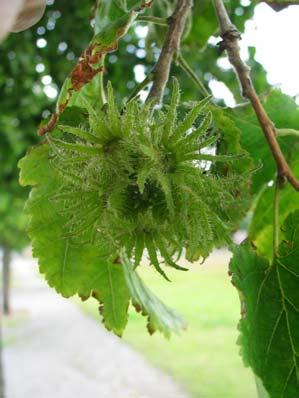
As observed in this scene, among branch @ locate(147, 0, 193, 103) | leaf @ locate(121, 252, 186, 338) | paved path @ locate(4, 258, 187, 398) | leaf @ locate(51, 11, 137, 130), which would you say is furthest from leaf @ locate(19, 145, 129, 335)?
paved path @ locate(4, 258, 187, 398)

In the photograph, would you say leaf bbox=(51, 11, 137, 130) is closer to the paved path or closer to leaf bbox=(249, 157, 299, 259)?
leaf bbox=(249, 157, 299, 259)

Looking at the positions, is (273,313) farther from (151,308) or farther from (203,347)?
(203,347)

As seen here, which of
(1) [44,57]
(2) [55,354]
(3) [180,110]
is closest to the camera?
(3) [180,110]

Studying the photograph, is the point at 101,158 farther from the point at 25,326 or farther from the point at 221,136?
the point at 25,326

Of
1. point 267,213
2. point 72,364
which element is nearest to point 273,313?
point 267,213

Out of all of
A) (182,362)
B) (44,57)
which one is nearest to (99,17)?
(44,57)

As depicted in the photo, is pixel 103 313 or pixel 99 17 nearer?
pixel 99 17

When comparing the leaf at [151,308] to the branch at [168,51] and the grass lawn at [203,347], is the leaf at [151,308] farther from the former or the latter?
the grass lawn at [203,347]
